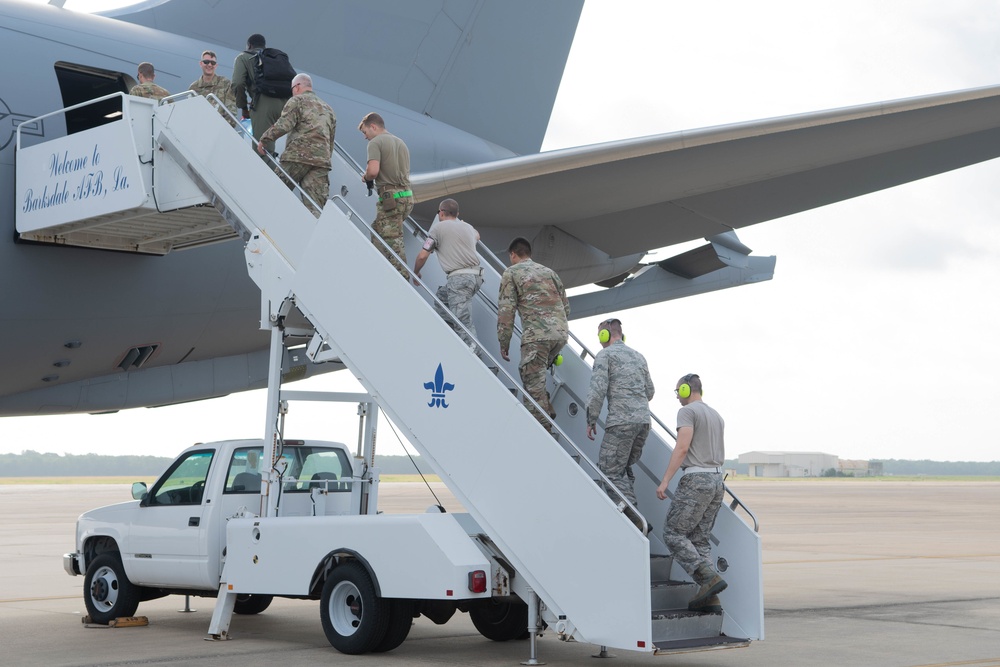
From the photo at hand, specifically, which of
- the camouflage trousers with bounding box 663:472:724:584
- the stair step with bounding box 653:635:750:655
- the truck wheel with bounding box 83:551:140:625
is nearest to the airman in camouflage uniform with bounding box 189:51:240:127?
the truck wheel with bounding box 83:551:140:625

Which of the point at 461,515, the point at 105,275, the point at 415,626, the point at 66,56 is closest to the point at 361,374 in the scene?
the point at 461,515

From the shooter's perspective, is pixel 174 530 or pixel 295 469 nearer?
pixel 174 530

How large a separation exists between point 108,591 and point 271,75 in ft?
17.6

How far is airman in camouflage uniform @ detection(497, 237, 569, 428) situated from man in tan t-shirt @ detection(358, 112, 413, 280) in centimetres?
133

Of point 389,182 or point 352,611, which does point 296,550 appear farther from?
point 389,182

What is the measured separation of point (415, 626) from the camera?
11945mm

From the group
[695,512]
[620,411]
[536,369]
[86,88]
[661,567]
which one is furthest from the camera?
[86,88]

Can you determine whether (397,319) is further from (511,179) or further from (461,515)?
(511,179)

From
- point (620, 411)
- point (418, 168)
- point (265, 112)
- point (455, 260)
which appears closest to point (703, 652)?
point (620, 411)

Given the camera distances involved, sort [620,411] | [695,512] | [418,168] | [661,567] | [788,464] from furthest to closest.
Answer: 1. [788,464]
2. [418,168]
3. [620,411]
4. [661,567]
5. [695,512]

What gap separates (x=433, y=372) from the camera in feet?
30.5

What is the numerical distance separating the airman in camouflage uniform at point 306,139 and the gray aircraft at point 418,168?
251cm

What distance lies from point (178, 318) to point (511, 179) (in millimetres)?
4378

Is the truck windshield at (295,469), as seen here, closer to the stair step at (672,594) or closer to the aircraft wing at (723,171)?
the aircraft wing at (723,171)
